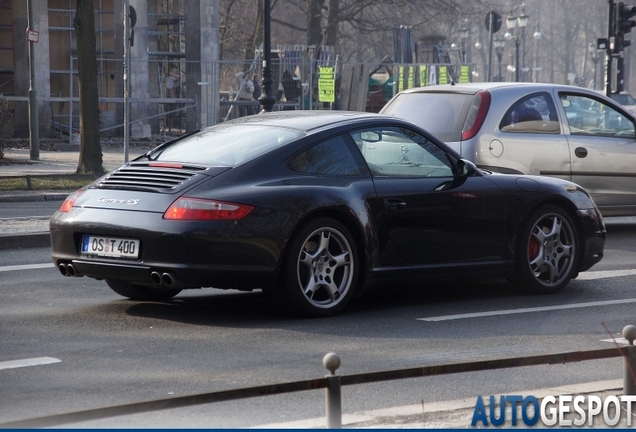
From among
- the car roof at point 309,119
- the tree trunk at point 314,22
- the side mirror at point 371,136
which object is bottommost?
the side mirror at point 371,136

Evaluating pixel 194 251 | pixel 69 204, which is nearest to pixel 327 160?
pixel 194 251

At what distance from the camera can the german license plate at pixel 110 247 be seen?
23.7 ft

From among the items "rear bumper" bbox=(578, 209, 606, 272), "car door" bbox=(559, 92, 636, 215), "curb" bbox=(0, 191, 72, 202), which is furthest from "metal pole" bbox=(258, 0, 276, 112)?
"rear bumper" bbox=(578, 209, 606, 272)

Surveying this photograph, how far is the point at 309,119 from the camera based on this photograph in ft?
27.3

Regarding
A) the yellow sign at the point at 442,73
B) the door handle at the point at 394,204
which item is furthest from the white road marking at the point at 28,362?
the yellow sign at the point at 442,73

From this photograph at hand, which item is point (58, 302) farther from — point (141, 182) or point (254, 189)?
point (254, 189)

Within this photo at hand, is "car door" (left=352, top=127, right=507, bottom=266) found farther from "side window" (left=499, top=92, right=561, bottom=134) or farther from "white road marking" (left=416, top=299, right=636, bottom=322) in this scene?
"side window" (left=499, top=92, right=561, bottom=134)

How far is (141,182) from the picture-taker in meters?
7.53

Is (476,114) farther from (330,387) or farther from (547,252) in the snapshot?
(330,387)

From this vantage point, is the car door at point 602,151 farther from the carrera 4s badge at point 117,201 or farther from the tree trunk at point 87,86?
the tree trunk at point 87,86

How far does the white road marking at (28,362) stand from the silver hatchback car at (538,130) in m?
6.32

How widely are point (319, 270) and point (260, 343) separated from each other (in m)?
0.88

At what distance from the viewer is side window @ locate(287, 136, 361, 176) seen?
7.74 m

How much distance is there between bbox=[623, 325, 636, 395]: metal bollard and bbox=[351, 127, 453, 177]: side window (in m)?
3.24
